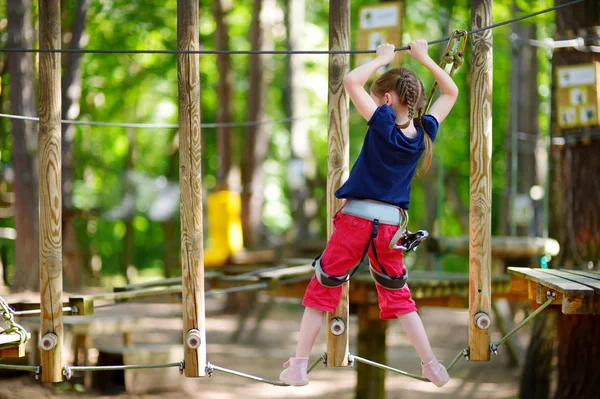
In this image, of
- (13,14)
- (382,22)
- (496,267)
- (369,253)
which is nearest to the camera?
(369,253)

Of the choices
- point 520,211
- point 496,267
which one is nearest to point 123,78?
point 520,211

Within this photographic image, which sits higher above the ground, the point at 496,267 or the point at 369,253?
the point at 369,253

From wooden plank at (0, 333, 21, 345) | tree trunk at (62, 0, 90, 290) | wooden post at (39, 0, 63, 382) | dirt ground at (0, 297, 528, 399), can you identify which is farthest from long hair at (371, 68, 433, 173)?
tree trunk at (62, 0, 90, 290)

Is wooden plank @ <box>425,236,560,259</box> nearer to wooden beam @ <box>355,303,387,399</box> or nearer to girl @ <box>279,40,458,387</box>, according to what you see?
wooden beam @ <box>355,303,387,399</box>

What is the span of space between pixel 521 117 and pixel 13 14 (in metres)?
8.20

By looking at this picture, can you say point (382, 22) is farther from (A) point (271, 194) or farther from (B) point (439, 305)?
(A) point (271, 194)

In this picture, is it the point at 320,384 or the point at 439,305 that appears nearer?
the point at 439,305

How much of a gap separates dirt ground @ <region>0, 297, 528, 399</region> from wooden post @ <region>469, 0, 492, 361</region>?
4578mm

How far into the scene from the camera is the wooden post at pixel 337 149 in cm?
370

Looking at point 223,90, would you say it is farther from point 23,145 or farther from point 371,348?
point 371,348

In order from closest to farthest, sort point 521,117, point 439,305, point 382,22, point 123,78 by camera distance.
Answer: point 439,305 < point 382,22 < point 521,117 < point 123,78

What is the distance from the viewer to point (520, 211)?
11.5 meters

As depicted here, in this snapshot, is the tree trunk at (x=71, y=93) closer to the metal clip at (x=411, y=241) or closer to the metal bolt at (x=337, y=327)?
the metal bolt at (x=337, y=327)

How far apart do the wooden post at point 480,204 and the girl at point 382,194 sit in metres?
0.16
